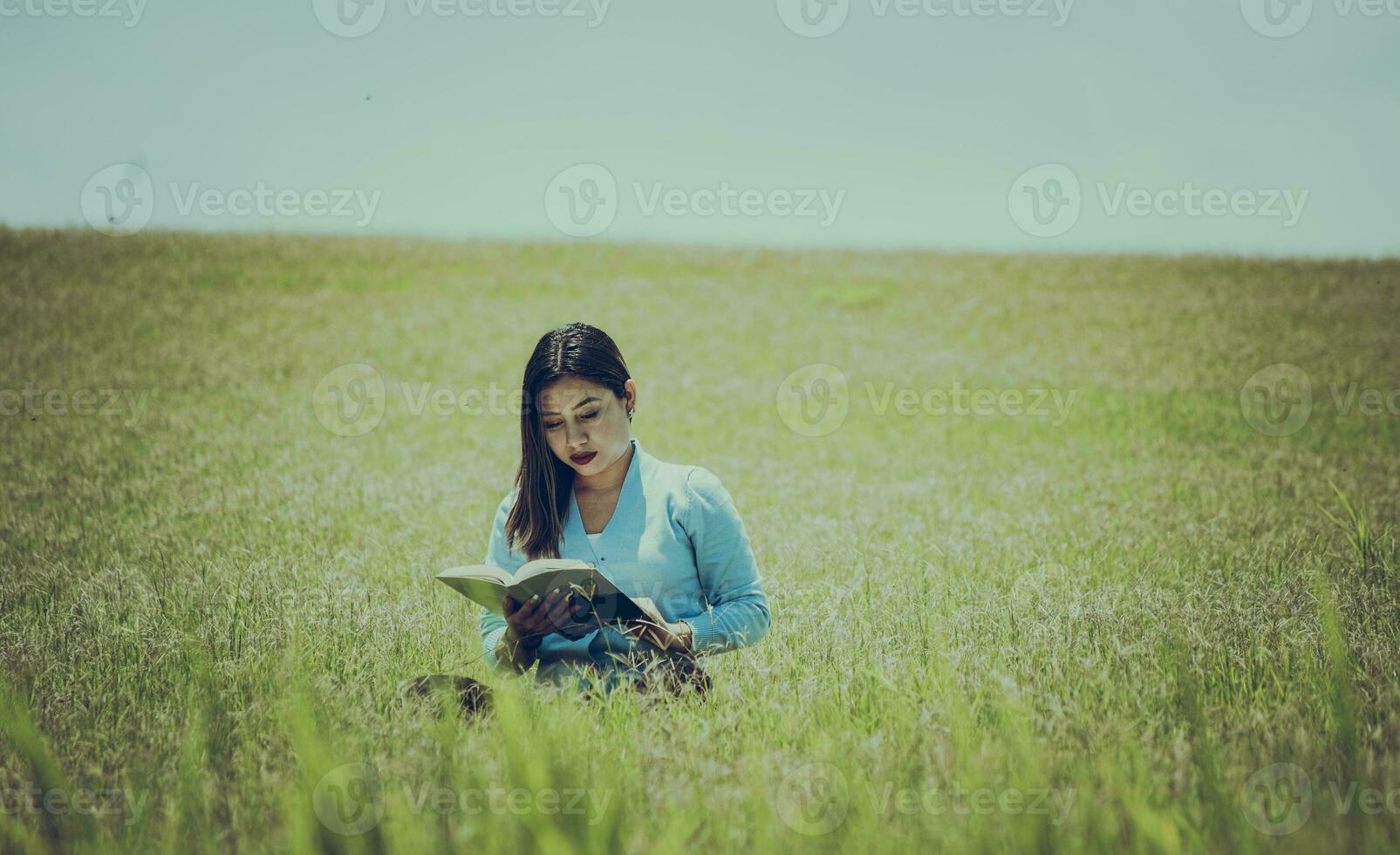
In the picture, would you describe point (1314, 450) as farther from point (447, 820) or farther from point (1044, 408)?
point (447, 820)

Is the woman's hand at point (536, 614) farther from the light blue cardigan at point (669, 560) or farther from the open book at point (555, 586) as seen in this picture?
the light blue cardigan at point (669, 560)

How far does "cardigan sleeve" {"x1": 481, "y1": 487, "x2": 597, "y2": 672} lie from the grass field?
0.44ft

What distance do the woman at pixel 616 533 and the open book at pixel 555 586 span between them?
4.6 inches

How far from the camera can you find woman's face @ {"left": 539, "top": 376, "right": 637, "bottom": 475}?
2.60 metres

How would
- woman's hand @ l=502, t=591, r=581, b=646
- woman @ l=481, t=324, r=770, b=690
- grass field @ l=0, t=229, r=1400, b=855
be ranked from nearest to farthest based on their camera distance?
grass field @ l=0, t=229, r=1400, b=855 < woman's hand @ l=502, t=591, r=581, b=646 < woman @ l=481, t=324, r=770, b=690

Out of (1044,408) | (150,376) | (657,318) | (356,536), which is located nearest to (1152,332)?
(1044,408)

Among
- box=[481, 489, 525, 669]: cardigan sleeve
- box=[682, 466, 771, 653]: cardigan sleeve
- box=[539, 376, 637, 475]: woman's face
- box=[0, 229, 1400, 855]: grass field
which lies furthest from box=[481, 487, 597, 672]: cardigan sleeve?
box=[682, 466, 771, 653]: cardigan sleeve

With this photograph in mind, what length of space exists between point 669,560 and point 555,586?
22.0 inches

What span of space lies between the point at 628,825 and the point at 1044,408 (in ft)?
38.3

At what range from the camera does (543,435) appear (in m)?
2.72

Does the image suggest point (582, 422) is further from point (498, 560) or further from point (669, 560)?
point (498, 560)

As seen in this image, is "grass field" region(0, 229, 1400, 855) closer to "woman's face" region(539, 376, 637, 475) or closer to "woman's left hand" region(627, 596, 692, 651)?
"woman's left hand" region(627, 596, 692, 651)

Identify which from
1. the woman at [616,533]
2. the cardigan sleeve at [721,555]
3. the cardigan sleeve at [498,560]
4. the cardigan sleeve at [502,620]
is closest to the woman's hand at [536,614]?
the woman at [616,533]

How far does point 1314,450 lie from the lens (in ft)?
29.3
